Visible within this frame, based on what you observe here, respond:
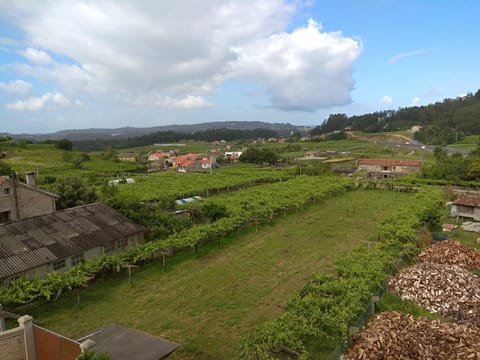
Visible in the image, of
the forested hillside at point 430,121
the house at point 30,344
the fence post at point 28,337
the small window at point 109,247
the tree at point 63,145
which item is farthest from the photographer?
the forested hillside at point 430,121

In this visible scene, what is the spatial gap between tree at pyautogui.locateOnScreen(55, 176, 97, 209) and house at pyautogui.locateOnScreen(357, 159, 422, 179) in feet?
143

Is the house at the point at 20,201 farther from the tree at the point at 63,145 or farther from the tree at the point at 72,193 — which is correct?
the tree at the point at 63,145

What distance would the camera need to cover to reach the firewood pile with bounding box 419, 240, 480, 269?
17938 millimetres

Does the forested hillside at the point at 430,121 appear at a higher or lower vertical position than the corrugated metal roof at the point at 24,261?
higher

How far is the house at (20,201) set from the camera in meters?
20.0

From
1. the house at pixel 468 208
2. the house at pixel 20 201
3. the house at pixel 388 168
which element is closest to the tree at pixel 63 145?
the house at pixel 388 168

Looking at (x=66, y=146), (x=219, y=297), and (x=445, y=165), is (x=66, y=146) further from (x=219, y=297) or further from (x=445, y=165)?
(x=219, y=297)

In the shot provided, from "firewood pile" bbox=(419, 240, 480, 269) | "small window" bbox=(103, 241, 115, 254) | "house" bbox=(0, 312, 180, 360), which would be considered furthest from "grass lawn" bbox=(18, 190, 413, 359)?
"firewood pile" bbox=(419, 240, 480, 269)

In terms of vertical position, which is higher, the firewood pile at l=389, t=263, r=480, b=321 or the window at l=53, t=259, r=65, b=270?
the window at l=53, t=259, r=65, b=270

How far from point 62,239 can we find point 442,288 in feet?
57.2

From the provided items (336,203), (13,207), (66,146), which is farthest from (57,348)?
(66,146)

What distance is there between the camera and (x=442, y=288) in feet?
48.1

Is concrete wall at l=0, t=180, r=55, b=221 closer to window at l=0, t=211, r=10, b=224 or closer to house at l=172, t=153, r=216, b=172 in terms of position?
window at l=0, t=211, r=10, b=224

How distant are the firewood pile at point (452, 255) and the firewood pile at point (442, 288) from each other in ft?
5.56
